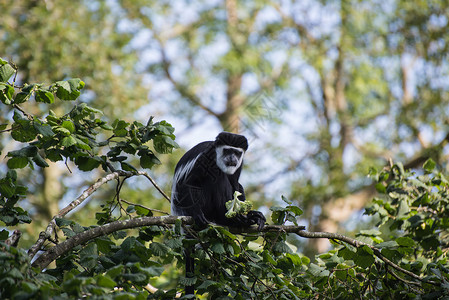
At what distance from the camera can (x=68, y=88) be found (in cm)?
210

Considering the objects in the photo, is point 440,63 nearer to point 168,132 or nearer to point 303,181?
point 303,181

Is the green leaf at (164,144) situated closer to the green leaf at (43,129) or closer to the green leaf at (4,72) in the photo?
the green leaf at (43,129)

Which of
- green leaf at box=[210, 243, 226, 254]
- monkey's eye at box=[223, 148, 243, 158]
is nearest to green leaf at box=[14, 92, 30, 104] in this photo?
green leaf at box=[210, 243, 226, 254]

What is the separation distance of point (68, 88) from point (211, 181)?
1196 millimetres

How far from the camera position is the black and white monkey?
298cm

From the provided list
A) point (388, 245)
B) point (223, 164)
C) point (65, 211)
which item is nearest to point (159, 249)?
point (65, 211)

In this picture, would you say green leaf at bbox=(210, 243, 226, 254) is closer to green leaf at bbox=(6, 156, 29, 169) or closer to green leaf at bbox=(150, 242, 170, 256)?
green leaf at bbox=(150, 242, 170, 256)

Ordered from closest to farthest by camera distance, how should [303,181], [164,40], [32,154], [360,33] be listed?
[32,154] < [303,181] < [360,33] < [164,40]

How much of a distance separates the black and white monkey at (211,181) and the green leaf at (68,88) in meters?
0.98

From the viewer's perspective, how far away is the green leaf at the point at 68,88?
2093mm

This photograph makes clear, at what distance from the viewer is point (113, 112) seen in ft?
23.1

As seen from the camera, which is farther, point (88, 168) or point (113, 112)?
point (113, 112)

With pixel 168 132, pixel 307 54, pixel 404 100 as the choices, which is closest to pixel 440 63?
pixel 404 100

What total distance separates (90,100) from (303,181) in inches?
144
